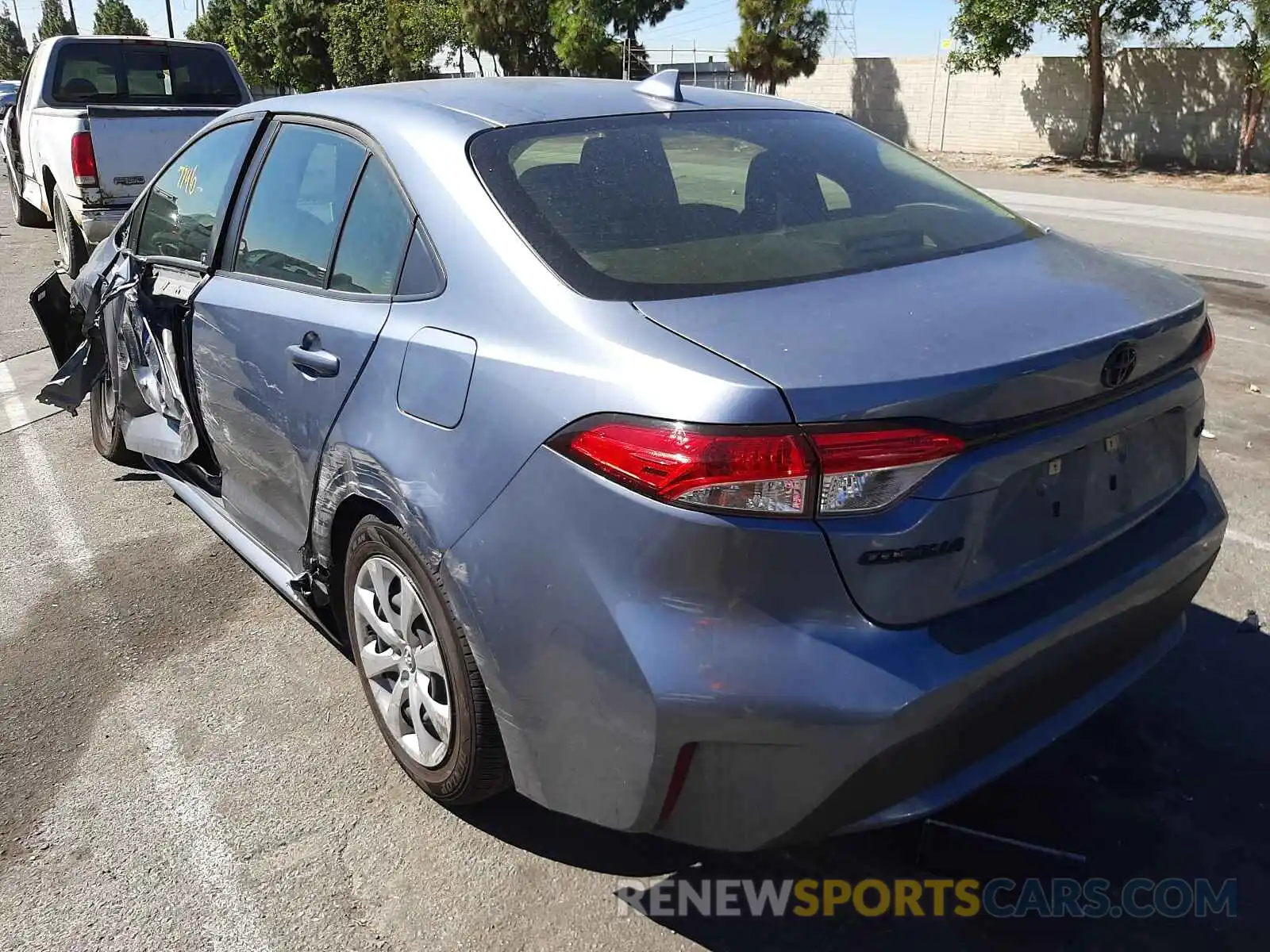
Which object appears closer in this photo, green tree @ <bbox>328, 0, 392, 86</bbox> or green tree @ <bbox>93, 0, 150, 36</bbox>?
green tree @ <bbox>328, 0, 392, 86</bbox>

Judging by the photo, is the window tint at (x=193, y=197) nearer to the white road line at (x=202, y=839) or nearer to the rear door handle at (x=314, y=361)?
the rear door handle at (x=314, y=361)

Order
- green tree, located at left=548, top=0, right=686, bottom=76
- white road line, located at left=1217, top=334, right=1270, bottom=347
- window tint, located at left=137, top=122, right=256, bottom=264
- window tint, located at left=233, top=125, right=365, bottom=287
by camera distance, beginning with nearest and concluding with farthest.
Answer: window tint, located at left=233, top=125, right=365, bottom=287 < window tint, located at left=137, top=122, right=256, bottom=264 < white road line, located at left=1217, top=334, right=1270, bottom=347 < green tree, located at left=548, top=0, right=686, bottom=76

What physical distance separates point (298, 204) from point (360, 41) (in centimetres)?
5014

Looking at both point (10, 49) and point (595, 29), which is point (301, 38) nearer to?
point (595, 29)

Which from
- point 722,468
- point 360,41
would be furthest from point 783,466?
point 360,41

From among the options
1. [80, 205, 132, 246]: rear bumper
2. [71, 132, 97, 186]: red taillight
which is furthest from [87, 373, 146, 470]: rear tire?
[71, 132, 97, 186]: red taillight

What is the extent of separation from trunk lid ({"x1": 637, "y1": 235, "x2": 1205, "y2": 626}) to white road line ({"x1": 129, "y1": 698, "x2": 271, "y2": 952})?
1619mm

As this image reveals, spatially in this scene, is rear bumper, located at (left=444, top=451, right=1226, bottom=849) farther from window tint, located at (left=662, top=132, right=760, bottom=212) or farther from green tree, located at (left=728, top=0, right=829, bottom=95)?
green tree, located at (left=728, top=0, right=829, bottom=95)

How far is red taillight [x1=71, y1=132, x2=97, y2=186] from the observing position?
335 inches

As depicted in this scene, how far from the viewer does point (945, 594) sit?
79.4 inches

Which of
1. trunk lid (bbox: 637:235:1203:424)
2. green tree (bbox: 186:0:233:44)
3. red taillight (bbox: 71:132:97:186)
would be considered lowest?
trunk lid (bbox: 637:235:1203:424)

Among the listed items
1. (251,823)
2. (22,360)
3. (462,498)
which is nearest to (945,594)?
(462,498)

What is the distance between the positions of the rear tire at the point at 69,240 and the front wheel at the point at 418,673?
291 inches

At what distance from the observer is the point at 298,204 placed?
3.22m
